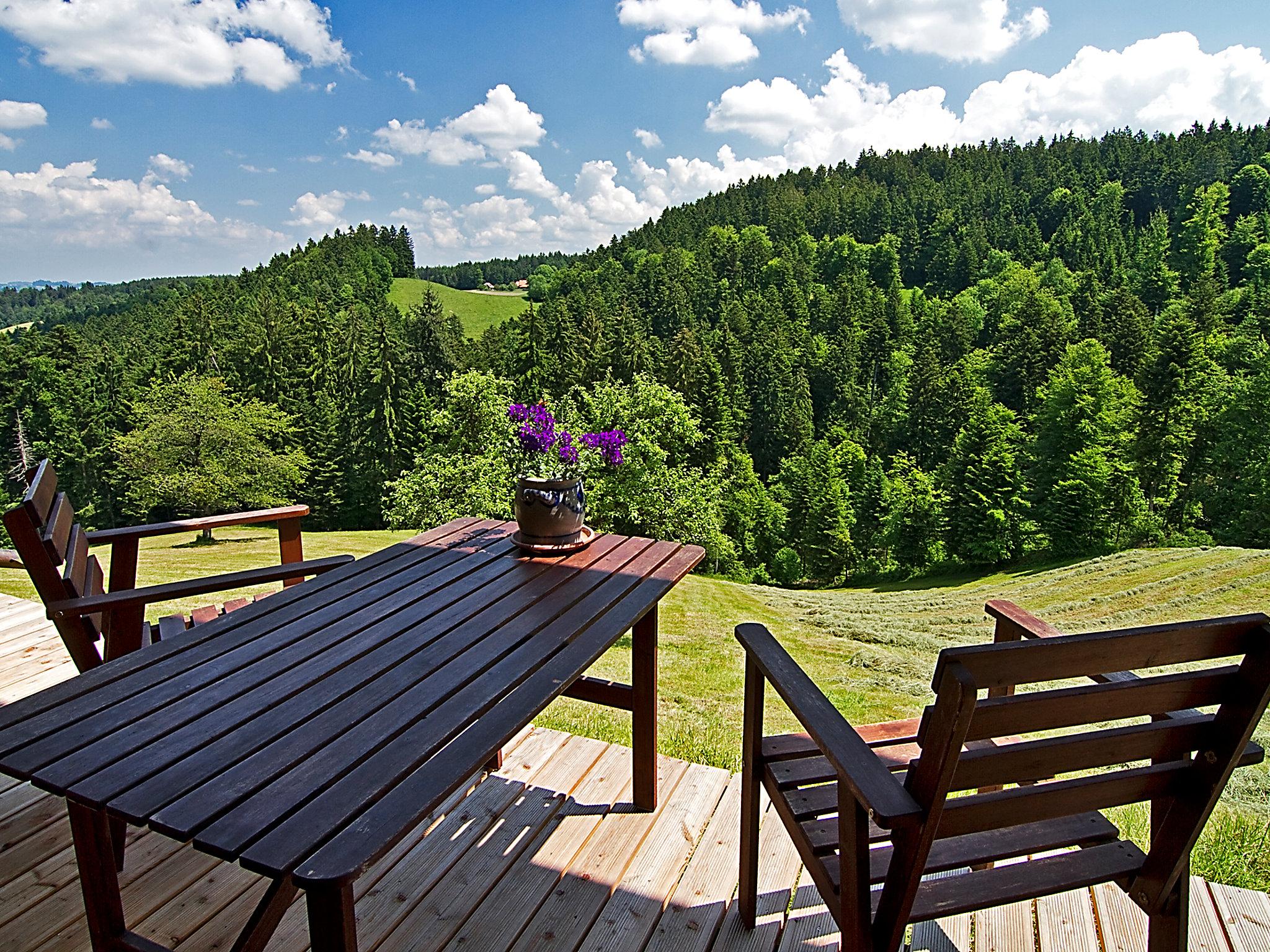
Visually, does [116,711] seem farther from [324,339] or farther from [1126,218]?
[1126,218]

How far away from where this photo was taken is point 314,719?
4.50 feet

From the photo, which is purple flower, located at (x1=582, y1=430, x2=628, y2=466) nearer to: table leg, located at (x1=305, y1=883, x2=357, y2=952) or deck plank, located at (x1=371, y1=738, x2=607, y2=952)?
deck plank, located at (x1=371, y1=738, x2=607, y2=952)

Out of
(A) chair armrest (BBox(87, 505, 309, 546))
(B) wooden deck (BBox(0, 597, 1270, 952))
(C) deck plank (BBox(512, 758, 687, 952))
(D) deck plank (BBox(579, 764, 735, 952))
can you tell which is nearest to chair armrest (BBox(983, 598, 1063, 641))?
(B) wooden deck (BBox(0, 597, 1270, 952))

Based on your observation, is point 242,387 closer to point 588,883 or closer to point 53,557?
point 53,557

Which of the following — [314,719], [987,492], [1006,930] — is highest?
[314,719]

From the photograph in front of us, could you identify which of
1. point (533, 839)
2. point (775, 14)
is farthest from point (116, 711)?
point (775, 14)

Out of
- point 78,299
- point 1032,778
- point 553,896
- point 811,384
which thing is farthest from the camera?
point 78,299

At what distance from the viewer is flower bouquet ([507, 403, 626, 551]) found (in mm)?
2508

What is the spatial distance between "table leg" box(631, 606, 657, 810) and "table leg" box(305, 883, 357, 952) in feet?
4.80

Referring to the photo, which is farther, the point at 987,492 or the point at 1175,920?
the point at 987,492

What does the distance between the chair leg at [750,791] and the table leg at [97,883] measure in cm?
140

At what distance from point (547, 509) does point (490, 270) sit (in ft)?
236

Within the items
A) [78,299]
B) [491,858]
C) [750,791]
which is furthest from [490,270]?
[750,791]

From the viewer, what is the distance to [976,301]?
47.5 m
